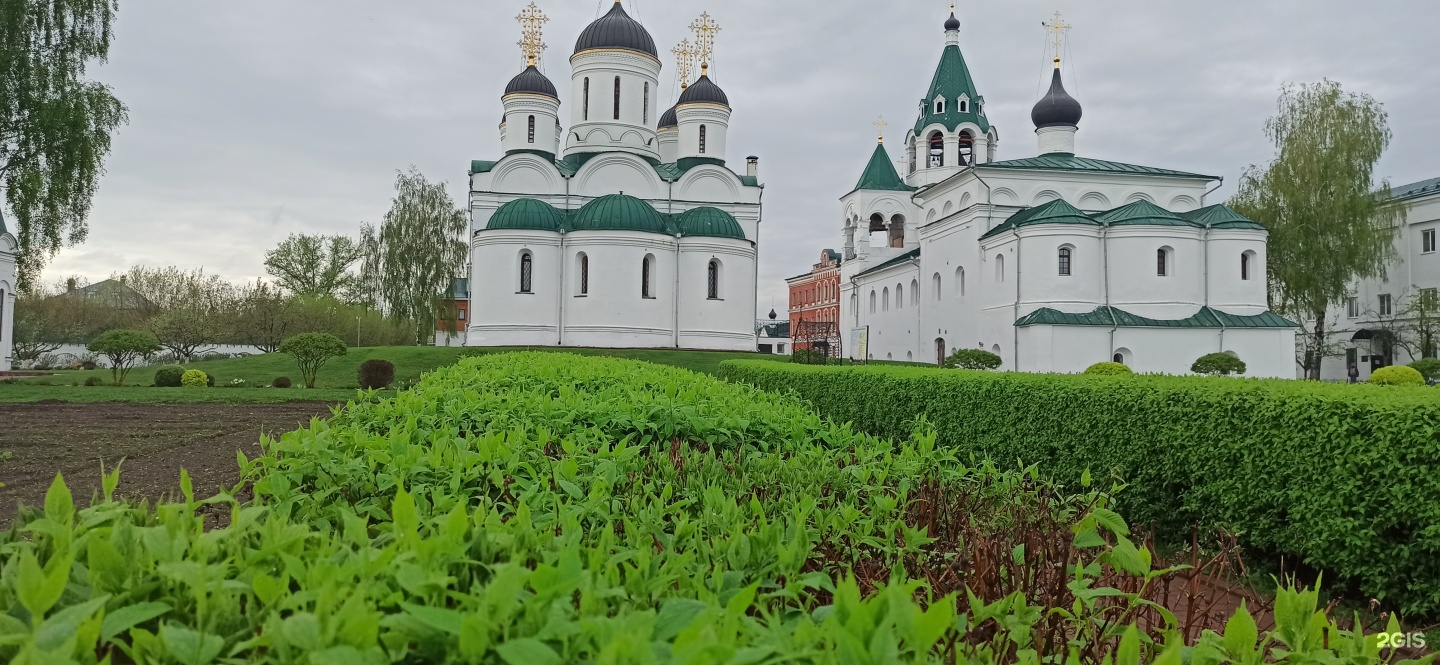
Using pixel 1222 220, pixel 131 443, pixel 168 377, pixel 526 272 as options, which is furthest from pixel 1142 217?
pixel 168 377

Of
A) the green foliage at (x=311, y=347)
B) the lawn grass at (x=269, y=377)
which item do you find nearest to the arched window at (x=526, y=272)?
the lawn grass at (x=269, y=377)

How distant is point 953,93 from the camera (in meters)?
39.5

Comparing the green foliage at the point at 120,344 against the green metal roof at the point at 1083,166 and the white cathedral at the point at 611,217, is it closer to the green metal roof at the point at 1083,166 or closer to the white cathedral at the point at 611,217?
the white cathedral at the point at 611,217

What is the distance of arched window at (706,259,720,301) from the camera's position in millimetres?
32688

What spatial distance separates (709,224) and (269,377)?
1580cm

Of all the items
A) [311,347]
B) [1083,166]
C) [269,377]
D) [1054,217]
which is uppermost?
[1083,166]

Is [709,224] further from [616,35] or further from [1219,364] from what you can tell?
[1219,364]

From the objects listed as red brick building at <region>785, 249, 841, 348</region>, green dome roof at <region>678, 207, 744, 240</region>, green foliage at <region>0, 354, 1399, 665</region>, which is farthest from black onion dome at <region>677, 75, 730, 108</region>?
green foliage at <region>0, 354, 1399, 665</region>

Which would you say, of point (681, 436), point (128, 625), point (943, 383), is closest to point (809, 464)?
point (681, 436)

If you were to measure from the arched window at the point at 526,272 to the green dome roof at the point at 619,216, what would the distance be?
2.03m

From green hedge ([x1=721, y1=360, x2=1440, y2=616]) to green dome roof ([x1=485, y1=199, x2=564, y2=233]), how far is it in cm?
2508

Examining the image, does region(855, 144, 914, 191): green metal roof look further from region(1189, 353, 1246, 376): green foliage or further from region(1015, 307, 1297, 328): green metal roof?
region(1189, 353, 1246, 376): green foliage

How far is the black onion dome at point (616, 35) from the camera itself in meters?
35.7

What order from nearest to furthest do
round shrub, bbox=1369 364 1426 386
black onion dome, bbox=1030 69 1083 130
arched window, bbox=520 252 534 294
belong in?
round shrub, bbox=1369 364 1426 386 → arched window, bbox=520 252 534 294 → black onion dome, bbox=1030 69 1083 130
